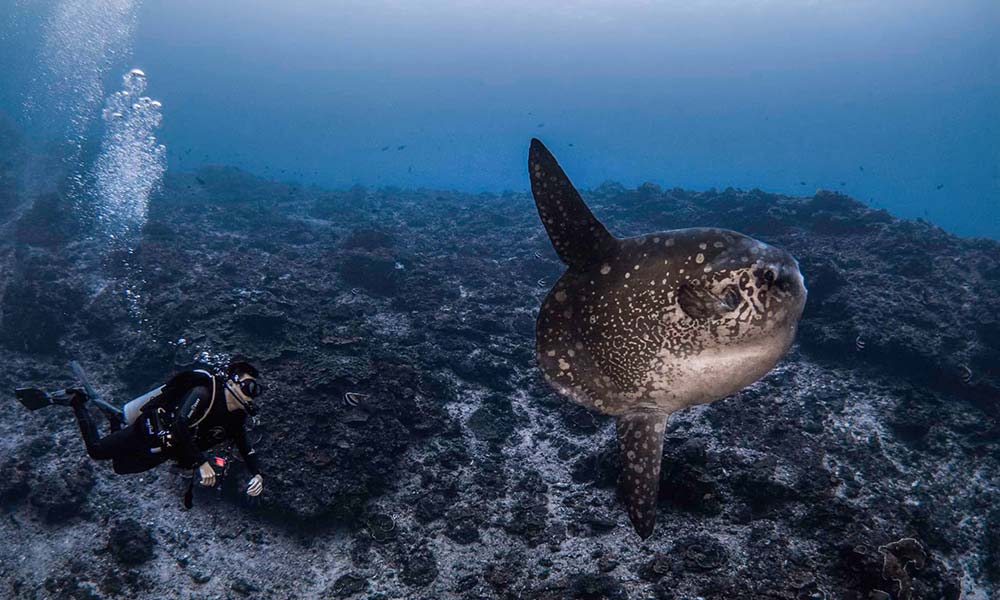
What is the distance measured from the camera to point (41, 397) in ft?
20.1

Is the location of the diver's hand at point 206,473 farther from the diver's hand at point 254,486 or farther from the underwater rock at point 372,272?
the underwater rock at point 372,272

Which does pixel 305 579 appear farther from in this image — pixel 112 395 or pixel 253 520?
pixel 112 395

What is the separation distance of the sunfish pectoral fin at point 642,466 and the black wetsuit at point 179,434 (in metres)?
4.08

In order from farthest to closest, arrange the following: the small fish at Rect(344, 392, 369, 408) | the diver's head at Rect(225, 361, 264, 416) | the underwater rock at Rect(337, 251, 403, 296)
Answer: the underwater rock at Rect(337, 251, 403, 296) < the small fish at Rect(344, 392, 369, 408) < the diver's head at Rect(225, 361, 264, 416)

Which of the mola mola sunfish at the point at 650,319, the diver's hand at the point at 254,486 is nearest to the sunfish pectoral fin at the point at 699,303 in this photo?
the mola mola sunfish at the point at 650,319

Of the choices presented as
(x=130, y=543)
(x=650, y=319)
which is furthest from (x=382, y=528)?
(x=650, y=319)

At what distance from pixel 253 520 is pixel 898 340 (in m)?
14.0

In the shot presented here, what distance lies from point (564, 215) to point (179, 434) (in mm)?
4251

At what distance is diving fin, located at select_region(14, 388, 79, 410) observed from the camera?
234 inches

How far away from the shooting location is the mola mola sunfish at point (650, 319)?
8.55ft

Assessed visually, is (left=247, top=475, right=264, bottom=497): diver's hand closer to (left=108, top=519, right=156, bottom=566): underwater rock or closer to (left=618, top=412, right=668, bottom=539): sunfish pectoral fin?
(left=108, top=519, right=156, bottom=566): underwater rock

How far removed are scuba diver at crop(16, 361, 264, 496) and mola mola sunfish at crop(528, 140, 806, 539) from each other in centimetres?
345

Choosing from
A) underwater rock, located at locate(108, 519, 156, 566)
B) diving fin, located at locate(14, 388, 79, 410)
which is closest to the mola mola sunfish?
diving fin, located at locate(14, 388, 79, 410)

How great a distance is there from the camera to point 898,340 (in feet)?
35.1
